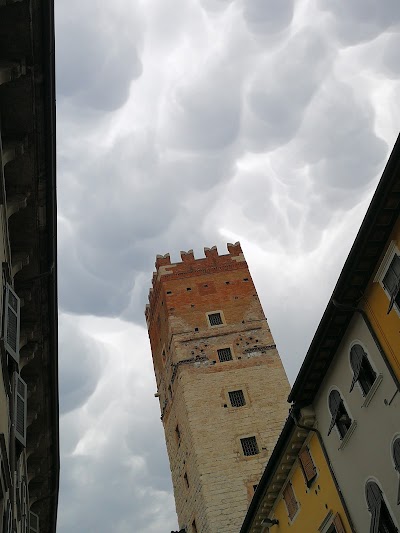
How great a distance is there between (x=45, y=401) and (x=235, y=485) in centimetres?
1975

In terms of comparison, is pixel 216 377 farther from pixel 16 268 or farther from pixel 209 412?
pixel 16 268

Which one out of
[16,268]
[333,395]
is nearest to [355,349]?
[333,395]

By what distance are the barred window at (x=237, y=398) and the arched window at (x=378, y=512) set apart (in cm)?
2229

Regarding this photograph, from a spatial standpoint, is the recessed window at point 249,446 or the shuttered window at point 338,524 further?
the recessed window at point 249,446

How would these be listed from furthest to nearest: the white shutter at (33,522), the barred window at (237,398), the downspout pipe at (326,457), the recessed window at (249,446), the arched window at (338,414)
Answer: the barred window at (237,398) < the recessed window at (249,446) < the white shutter at (33,522) < the arched window at (338,414) < the downspout pipe at (326,457)

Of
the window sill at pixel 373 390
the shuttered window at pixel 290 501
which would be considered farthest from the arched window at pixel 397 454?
the shuttered window at pixel 290 501

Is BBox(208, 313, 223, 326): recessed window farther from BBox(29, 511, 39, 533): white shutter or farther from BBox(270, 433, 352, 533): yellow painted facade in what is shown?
BBox(29, 511, 39, 533): white shutter

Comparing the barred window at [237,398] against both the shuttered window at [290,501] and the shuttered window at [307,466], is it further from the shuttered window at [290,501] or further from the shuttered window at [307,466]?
the shuttered window at [307,466]

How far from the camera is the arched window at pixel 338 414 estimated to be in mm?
15180

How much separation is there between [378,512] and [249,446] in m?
21.5

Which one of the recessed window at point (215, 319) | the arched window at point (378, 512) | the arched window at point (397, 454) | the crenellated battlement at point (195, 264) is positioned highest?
the crenellated battlement at point (195, 264)

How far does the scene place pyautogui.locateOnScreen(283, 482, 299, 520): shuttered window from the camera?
18188 mm

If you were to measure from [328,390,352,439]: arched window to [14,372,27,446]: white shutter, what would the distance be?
322 inches

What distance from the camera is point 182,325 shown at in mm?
40031
